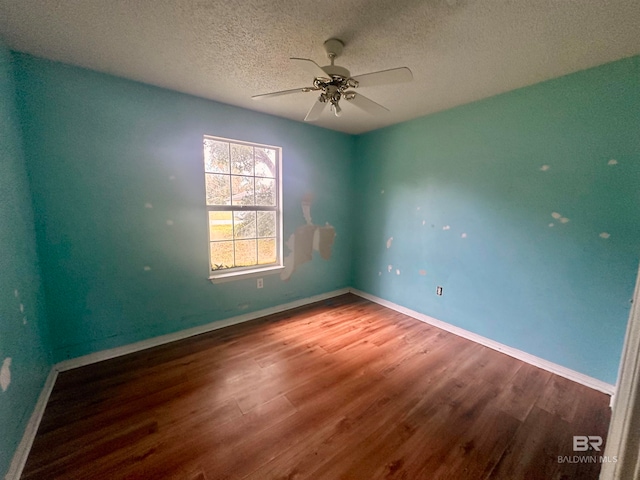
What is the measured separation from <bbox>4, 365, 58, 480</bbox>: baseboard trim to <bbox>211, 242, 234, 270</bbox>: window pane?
1.44 meters

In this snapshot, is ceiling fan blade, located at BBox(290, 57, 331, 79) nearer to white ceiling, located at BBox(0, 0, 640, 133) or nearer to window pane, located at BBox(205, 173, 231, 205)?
white ceiling, located at BBox(0, 0, 640, 133)

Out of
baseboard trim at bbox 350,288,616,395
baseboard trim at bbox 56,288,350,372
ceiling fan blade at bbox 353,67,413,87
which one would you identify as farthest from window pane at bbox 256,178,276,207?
baseboard trim at bbox 350,288,616,395

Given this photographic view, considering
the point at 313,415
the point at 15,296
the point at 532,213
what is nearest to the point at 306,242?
the point at 313,415

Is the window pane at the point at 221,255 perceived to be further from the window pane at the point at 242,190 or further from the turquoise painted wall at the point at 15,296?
the turquoise painted wall at the point at 15,296

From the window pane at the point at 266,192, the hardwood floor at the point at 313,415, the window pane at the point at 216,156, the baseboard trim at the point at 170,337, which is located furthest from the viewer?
the window pane at the point at 266,192

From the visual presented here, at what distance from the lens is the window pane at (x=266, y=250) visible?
3073 millimetres

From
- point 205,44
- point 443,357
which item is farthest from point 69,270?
point 443,357

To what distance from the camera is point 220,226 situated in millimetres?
2727

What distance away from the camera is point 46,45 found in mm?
1644

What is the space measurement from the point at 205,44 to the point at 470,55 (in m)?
1.83

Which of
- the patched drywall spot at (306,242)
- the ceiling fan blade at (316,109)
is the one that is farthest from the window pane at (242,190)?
the ceiling fan blade at (316,109)

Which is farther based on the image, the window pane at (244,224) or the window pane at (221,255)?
the window pane at (244,224)

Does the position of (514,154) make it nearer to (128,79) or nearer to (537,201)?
(537,201)

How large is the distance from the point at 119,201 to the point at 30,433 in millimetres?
1625
